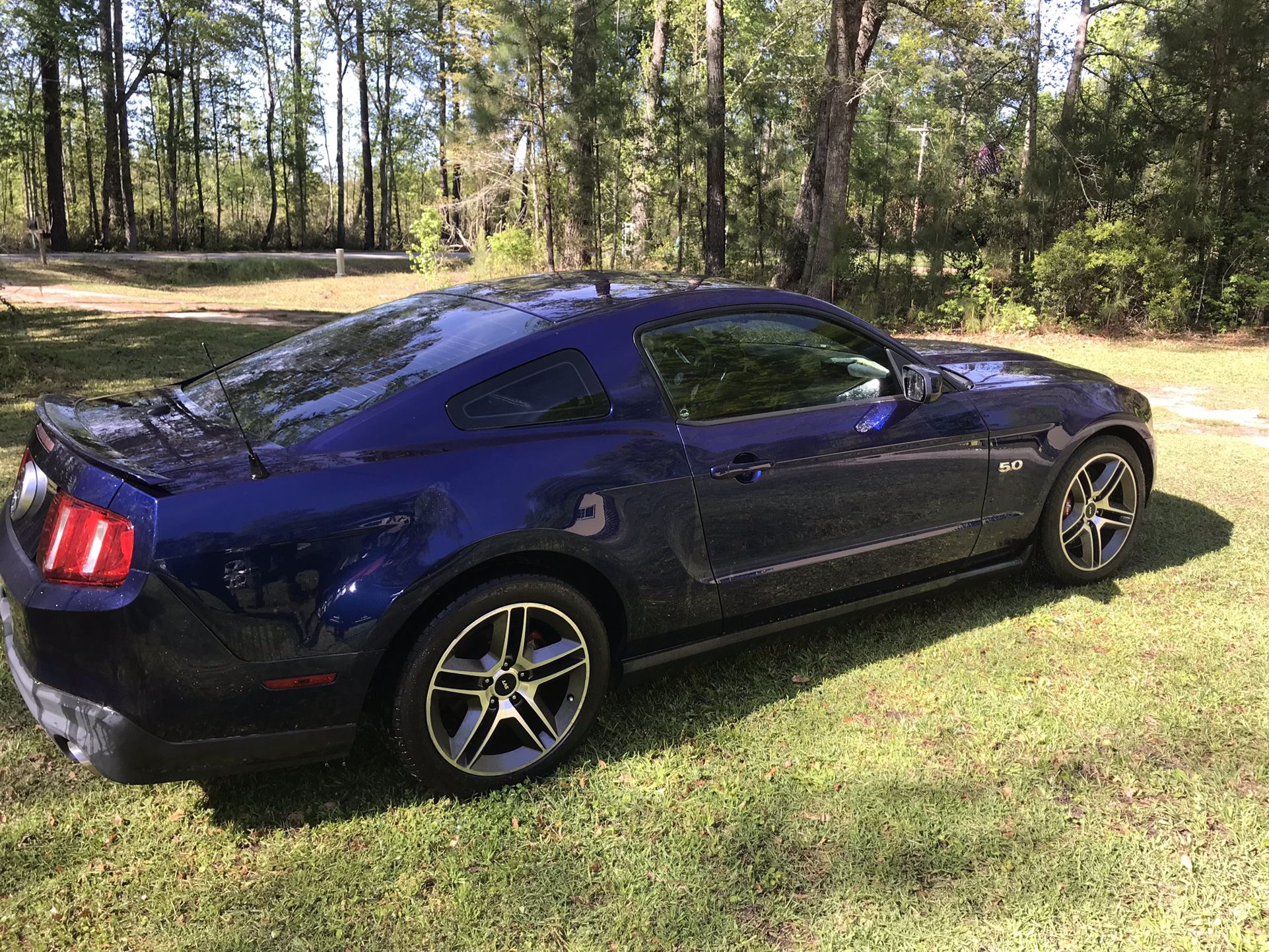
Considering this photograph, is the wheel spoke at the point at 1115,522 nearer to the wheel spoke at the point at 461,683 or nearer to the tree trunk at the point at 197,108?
the wheel spoke at the point at 461,683

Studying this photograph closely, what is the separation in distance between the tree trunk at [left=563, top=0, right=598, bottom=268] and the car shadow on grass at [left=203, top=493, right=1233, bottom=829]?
1338cm

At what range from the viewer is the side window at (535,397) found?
8.59 ft

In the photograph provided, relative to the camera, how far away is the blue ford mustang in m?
2.19

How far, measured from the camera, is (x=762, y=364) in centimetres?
331

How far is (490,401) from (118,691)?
1.26 metres

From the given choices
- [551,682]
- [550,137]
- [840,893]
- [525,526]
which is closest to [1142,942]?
[840,893]

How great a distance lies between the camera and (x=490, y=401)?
2.66m

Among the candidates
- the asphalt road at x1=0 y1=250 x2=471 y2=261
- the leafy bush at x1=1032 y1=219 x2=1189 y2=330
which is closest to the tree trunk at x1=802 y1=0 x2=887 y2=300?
the leafy bush at x1=1032 y1=219 x2=1189 y2=330

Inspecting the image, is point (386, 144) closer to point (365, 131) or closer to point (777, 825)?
point (365, 131)

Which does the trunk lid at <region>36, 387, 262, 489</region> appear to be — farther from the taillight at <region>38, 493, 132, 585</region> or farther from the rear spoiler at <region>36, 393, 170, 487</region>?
the taillight at <region>38, 493, 132, 585</region>

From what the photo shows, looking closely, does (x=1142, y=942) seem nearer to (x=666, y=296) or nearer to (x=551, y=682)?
(x=551, y=682)

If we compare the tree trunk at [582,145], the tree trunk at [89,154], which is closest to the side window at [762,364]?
the tree trunk at [582,145]

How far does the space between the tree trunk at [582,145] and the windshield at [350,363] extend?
13414mm

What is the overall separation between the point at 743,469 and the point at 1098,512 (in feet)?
7.20
